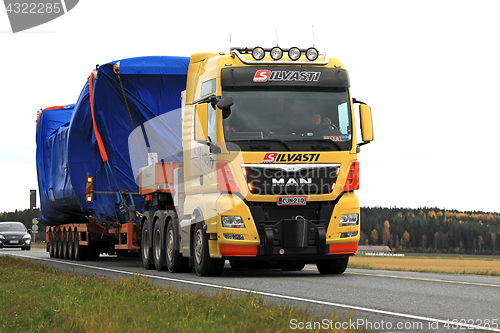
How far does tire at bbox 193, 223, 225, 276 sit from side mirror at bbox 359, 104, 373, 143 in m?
3.52

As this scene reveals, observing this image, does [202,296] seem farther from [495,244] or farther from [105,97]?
[495,244]

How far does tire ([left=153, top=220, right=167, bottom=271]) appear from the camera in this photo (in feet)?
52.9

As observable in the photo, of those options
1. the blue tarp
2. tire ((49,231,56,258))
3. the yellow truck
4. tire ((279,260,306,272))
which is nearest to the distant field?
tire ((279,260,306,272))

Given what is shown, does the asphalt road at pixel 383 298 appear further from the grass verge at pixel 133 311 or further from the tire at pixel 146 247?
the tire at pixel 146 247

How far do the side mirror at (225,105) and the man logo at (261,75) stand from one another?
2.37 feet

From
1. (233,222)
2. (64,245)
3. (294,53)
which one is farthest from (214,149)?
(64,245)

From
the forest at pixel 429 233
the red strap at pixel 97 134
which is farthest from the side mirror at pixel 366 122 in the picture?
the forest at pixel 429 233

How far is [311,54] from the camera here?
1383 cm

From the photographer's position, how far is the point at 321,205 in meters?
13.1

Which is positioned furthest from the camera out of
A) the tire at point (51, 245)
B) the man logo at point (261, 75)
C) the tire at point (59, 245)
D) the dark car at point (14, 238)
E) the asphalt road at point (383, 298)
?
the dark car at point (14, 238)

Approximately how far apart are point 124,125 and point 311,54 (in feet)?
22.0

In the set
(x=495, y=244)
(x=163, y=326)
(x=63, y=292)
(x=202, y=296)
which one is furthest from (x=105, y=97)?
(x=495, y=244)

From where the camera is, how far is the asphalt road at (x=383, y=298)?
6840 millimetres

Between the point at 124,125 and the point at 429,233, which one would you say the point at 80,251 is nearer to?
the point at 124,125
